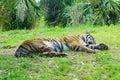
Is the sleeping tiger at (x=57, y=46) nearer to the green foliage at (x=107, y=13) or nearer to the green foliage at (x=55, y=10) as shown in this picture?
the green foliage at (x=107, y=13)

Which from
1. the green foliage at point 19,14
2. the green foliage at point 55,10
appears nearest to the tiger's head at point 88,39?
the green foliage at point 19,14

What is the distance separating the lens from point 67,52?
8000mm

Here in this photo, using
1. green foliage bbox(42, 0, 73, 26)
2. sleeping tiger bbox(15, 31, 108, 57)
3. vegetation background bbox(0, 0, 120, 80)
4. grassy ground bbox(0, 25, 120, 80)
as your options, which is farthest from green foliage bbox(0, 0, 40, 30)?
grassy ground bbox(0, 25, 120, 80)

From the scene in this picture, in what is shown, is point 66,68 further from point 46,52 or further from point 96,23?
point 96,23

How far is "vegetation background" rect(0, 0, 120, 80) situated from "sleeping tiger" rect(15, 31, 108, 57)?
7.1 inches

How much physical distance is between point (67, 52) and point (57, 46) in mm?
247

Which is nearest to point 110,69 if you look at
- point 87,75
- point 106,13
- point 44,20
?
point 87,75

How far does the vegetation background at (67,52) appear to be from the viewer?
6.24m

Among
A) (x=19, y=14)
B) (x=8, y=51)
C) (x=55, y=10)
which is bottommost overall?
(x=8, y=51)

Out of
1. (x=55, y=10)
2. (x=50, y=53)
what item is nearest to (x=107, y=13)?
(x=55, y=10)

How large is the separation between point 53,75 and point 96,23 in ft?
32.4

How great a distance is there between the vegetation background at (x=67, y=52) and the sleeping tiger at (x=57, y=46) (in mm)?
179

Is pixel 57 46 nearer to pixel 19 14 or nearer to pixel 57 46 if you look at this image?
pixel 57 46

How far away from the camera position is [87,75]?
6184mm
